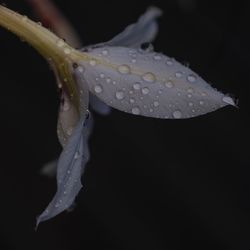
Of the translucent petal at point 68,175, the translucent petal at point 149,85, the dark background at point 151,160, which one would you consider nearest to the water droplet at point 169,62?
the translucent petal at point 149,85

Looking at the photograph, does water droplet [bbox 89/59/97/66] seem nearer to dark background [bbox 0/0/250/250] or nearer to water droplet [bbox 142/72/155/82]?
water droplet [bbox 142/72/155/82]

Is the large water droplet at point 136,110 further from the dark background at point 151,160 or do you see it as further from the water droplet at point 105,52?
the dark background at point 151,160

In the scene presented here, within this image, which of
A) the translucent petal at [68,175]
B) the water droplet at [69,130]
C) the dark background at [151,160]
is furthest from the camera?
the dark background at [151,160]

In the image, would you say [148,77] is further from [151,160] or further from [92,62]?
[151,160]

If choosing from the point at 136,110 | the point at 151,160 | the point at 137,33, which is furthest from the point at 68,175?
the point at 151,160

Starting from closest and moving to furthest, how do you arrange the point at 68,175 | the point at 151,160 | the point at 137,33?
the point at 68,175 → the point at 137,33 → the point at 151,160

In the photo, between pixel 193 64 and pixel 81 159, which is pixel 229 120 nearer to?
pixel 193 64
